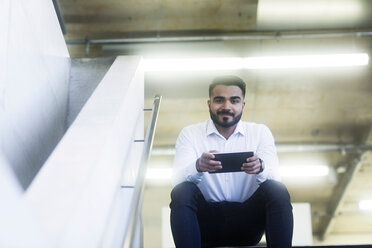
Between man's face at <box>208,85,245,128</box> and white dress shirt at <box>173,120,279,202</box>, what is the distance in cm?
6

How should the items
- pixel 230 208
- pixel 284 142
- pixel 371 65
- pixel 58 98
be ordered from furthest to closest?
1. pixel 284 142
2. pixel 371 65
3. pixel 58 98
4. pixel 230 208

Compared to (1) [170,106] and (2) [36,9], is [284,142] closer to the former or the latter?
(1) [170,106]

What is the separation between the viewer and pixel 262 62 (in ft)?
15.9

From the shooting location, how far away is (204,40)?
18.1 feet

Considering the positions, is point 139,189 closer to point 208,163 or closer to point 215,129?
point 208,163

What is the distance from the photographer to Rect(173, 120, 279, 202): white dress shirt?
6.49ft

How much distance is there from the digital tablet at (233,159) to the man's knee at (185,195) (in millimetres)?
171

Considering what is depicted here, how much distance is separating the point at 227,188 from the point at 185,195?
31 cm

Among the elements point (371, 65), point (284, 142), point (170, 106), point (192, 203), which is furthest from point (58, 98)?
point (284, 142)

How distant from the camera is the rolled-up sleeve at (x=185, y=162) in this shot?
195cm

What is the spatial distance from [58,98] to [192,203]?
51.3 inches

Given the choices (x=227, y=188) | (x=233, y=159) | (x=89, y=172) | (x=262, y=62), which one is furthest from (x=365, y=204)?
(x=89, y=172)

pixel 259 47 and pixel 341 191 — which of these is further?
pixel 341 191

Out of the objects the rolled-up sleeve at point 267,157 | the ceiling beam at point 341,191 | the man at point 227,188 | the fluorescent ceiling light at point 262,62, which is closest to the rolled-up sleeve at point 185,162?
the man at point 227,188
